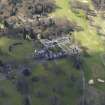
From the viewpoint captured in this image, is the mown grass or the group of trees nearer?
the mown grass

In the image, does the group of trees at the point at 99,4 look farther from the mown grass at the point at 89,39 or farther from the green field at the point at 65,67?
the green field at the point at 65,67

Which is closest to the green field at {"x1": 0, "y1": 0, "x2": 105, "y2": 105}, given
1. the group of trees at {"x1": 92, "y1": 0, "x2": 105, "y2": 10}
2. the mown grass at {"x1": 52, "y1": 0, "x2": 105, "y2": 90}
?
the mown grass at {"x1": 52, "y1": 0, "x2": 105, "y2": 90}

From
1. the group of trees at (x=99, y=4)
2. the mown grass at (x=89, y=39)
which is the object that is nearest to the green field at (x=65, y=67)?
the mown grass at (x=89, y=39)

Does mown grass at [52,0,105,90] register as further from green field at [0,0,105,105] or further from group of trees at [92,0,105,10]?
group of trees at [92,0,105,10]

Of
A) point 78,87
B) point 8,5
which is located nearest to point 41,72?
point 78,87

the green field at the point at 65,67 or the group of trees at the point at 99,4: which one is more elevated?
the group of trees at the point at 99,4

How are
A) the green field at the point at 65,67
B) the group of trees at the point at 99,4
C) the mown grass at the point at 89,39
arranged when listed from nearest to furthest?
the green field at the point at 65,67 → the mown grass at the point at 89,39 → the group of trees at the point at 99,4

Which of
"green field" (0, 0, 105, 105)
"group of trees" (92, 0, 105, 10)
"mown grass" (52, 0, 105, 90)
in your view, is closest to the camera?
"green field" (0, 0, 105, 105)

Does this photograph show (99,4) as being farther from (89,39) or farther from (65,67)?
(65,67)

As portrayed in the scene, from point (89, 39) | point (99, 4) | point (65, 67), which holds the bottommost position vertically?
point (65, 67)

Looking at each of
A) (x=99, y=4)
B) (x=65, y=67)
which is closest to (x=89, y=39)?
(x=65, y=67)

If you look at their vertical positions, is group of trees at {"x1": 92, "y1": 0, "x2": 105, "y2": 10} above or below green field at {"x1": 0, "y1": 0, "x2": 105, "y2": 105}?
above
